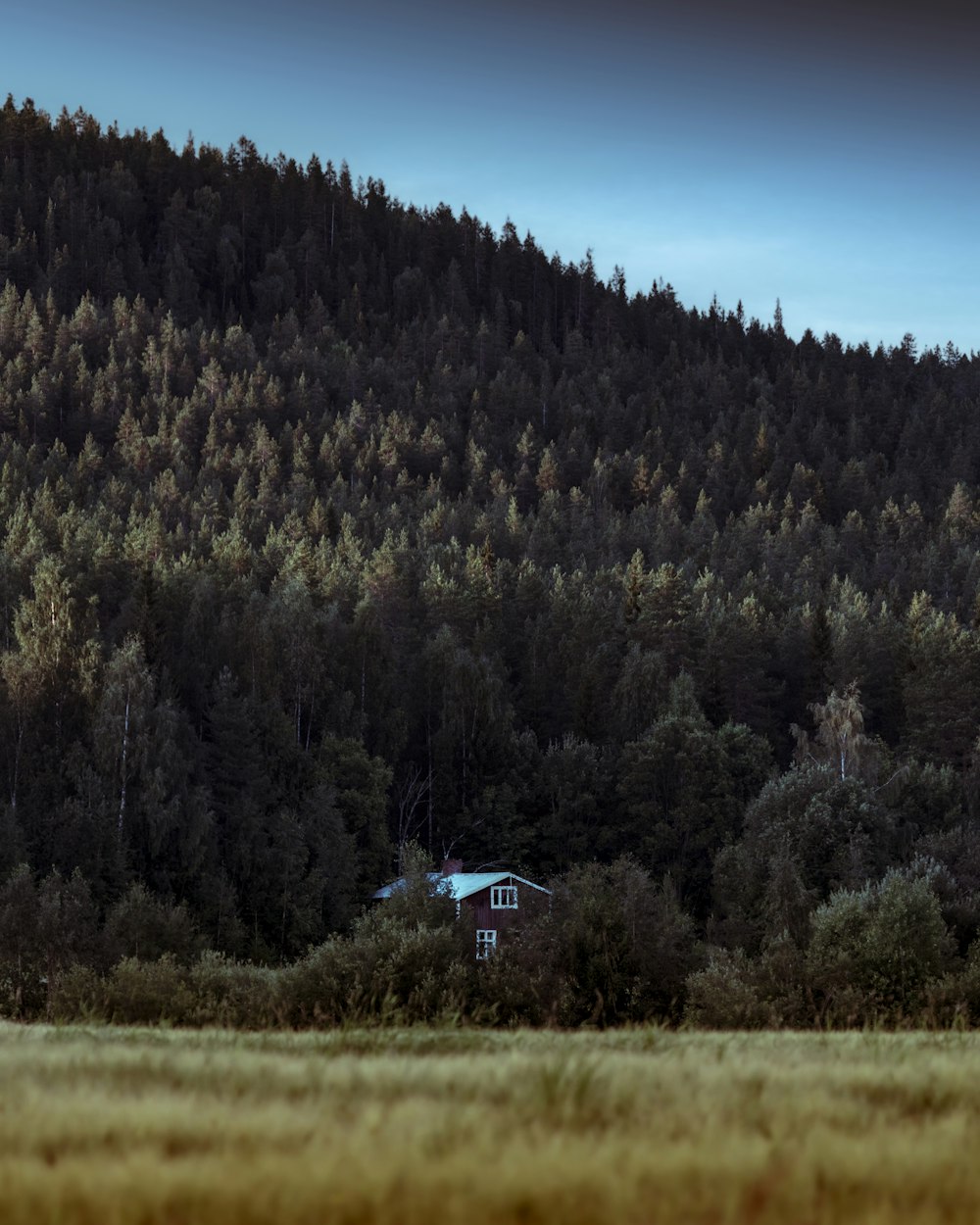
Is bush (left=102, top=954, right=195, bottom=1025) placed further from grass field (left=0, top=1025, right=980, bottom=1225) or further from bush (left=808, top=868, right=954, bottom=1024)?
grass field (left=0, top=1025, right=980, bottom=1225)

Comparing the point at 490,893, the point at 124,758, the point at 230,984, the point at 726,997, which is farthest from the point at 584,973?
the point at 490,893

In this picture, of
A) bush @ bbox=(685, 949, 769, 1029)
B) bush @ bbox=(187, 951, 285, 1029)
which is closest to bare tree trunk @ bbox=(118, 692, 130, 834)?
bush @ bbox=(187, 951, 285, 1029)

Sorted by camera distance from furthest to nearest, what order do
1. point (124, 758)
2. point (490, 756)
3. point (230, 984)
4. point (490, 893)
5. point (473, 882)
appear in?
point (490, 756)
point (490, 893)
point (473, 882)
point (124, 758)
point (230, 984)

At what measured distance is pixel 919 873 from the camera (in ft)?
282

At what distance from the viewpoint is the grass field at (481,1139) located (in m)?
6.91

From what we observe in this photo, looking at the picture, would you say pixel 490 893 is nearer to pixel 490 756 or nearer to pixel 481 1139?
pixel 490 756

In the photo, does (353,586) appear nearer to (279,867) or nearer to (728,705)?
(728,705)

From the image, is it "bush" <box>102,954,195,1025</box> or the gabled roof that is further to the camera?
the gabled roof

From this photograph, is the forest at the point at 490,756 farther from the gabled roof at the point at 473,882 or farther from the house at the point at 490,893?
the house at the point at 490,893

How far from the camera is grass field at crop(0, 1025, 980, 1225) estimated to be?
6.91m

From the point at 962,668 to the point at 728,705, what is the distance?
69.8ft

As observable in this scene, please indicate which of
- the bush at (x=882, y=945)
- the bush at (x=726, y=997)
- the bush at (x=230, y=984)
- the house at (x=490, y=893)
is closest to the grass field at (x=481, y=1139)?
the bush at (x=726, y=997)

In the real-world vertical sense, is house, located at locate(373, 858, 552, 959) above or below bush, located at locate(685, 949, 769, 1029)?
above

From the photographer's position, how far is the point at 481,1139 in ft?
25.6
